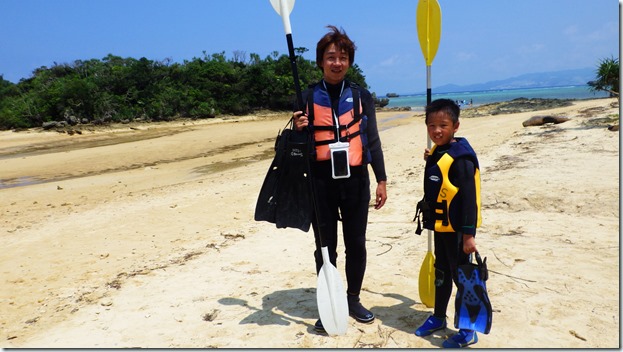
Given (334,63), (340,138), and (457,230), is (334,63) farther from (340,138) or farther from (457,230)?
(457,230)

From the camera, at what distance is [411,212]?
6.51 meters

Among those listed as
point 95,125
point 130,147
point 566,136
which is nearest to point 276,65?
point 95,125

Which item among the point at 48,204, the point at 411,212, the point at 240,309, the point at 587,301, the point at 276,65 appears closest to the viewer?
the point at 587,301

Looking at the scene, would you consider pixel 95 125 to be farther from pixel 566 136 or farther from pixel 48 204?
pixel 566 136

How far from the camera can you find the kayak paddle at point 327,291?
3.13 meters

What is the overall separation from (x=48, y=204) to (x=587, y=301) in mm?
9811

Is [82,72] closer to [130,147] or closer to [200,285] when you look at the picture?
[130,147]

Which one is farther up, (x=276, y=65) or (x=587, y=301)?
(x=276, y=65)

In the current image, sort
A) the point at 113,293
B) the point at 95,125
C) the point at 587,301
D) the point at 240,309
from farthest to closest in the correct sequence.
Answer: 1. the point at 95,125
2. the point at 113,293
3. the point at 240,309
4. the point at 587,301

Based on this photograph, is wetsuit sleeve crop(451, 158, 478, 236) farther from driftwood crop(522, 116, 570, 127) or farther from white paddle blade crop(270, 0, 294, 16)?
driftwood crop(522, 116, 570, 127)

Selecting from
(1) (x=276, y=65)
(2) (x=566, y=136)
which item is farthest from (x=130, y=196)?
(1) (x=276, y=65)

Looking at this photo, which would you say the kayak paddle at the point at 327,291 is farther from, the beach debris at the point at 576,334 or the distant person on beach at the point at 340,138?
the beach debris at the point at 576,334

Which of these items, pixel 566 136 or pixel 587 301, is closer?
pixel 587 301

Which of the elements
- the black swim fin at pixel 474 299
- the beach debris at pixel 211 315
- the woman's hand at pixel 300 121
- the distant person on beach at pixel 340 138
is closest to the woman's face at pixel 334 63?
the distant person on beach at pixel 340 138
